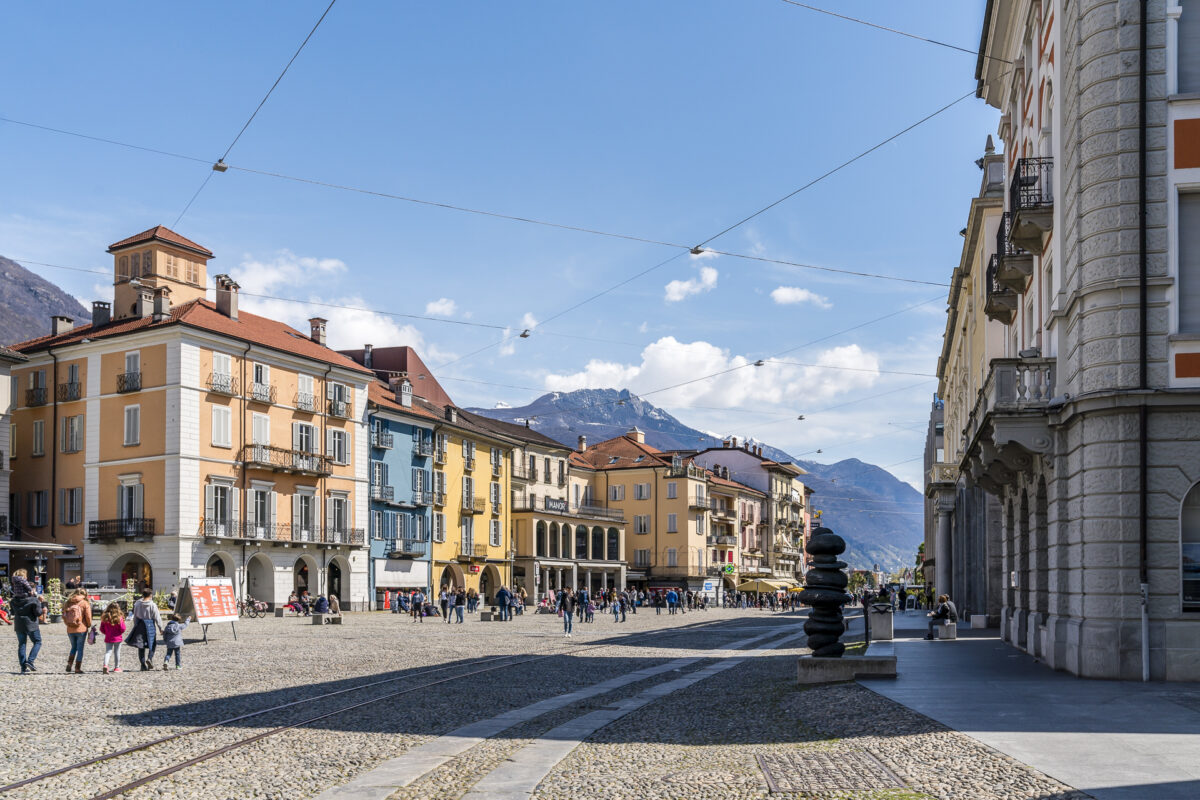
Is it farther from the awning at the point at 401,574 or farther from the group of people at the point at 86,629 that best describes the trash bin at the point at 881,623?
the awning at the point at 401,574

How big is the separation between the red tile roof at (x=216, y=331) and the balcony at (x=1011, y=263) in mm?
35976

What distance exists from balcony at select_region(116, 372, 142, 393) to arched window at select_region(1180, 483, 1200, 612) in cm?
4438

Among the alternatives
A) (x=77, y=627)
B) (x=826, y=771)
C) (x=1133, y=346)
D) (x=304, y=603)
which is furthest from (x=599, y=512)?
(x=826, y=771)

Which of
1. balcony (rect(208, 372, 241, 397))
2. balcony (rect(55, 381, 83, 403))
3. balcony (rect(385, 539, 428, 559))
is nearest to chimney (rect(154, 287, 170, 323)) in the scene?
balcony (rect(208, 372, 241, 397))

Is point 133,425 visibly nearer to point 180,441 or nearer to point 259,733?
point 180,441

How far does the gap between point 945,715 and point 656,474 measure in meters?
89.6

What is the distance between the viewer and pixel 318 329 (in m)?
66.7

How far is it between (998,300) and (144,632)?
19346mm

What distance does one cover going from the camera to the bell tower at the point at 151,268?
183ft

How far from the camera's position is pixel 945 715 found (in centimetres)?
1275

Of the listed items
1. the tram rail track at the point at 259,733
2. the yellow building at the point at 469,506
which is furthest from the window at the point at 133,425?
the tram rail track at the point at 259,733

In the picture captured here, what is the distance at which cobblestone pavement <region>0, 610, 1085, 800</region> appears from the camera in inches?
378

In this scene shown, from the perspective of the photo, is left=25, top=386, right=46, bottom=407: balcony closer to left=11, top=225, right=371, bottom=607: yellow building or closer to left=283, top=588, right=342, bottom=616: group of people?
left=11, top=225, right=371, bottom=607: yellow building

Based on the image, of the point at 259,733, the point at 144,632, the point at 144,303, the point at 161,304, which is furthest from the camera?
the point at 144,303
